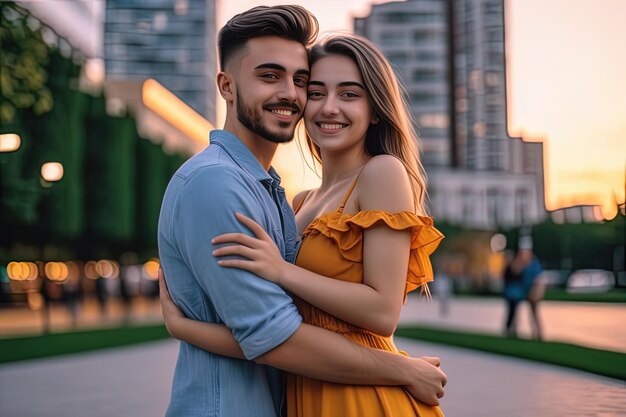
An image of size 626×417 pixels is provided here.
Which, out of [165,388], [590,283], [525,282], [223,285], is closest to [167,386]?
[165,388]

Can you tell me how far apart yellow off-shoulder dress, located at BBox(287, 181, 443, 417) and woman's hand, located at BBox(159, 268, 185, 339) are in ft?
1.19

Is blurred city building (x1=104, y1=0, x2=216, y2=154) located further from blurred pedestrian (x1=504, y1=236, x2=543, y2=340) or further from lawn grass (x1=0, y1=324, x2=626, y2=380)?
blurred pedestrian (x1=504, y1=236, x2=543, y2=340)

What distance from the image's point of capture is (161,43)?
436 feet

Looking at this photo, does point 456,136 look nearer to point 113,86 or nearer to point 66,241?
point 113,86

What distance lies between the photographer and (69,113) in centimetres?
3294

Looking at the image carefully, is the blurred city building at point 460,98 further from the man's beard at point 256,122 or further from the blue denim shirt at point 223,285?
the blue denim shirt at point 223,285

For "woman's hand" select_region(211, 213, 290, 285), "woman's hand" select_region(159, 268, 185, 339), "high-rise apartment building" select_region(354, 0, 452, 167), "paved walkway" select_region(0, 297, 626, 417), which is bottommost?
"paved walkway" select_region(0, 297, 626, 417)

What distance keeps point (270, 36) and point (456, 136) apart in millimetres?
125471

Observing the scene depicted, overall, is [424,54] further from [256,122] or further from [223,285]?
[223,285]

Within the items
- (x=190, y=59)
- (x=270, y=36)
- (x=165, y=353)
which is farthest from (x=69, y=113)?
(x=190, y=59)

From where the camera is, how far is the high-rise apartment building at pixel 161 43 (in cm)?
13212

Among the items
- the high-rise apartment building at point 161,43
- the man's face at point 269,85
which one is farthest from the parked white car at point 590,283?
the high-rise apartment building at point 161,43

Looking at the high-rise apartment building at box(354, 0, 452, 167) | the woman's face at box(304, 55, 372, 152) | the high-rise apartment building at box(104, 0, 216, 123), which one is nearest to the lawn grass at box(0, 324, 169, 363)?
the woman's face at box(304, 55, 372, 152)

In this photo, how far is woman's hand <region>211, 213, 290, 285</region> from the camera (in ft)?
8.02
